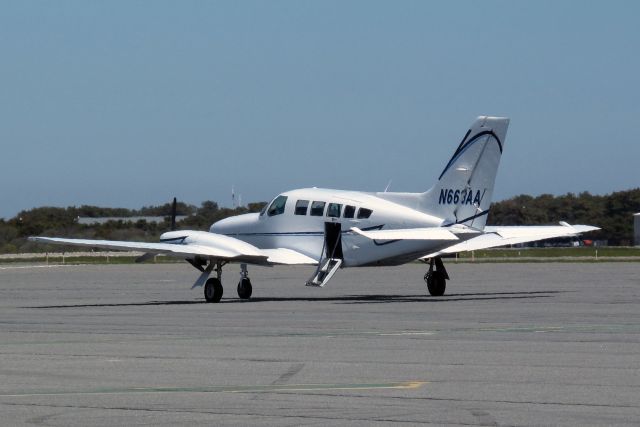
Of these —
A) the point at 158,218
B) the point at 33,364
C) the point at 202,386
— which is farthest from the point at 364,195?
the point at 158,218

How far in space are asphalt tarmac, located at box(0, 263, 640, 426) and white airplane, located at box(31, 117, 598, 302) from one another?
5.66ft

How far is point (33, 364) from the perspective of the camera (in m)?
18.7

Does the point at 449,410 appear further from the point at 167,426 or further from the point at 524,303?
the point at 524,303

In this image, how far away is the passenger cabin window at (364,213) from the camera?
121ft

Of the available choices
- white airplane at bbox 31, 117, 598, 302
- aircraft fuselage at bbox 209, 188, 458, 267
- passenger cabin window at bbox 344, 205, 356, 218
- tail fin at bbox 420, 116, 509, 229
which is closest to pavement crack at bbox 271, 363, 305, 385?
white airplane at bbox 31, 117, 598, 302

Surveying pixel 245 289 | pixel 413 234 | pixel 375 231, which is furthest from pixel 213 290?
pixel 413 234

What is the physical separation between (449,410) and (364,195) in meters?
24.6

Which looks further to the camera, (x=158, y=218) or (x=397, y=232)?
(x=158, y=218)

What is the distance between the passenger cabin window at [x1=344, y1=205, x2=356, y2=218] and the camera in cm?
3741

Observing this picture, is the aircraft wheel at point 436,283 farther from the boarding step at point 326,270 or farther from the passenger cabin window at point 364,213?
the passenger cabin window at point 364,213

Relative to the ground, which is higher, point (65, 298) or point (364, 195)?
point (364, 195)

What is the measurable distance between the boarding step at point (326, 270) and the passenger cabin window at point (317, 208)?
4.56 feet

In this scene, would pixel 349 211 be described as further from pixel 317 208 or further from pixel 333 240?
pixel 317 208

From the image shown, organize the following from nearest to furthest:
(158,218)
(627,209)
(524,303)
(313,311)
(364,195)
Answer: (313,311), (524,303), (364,195), (158,218), (627,209)
